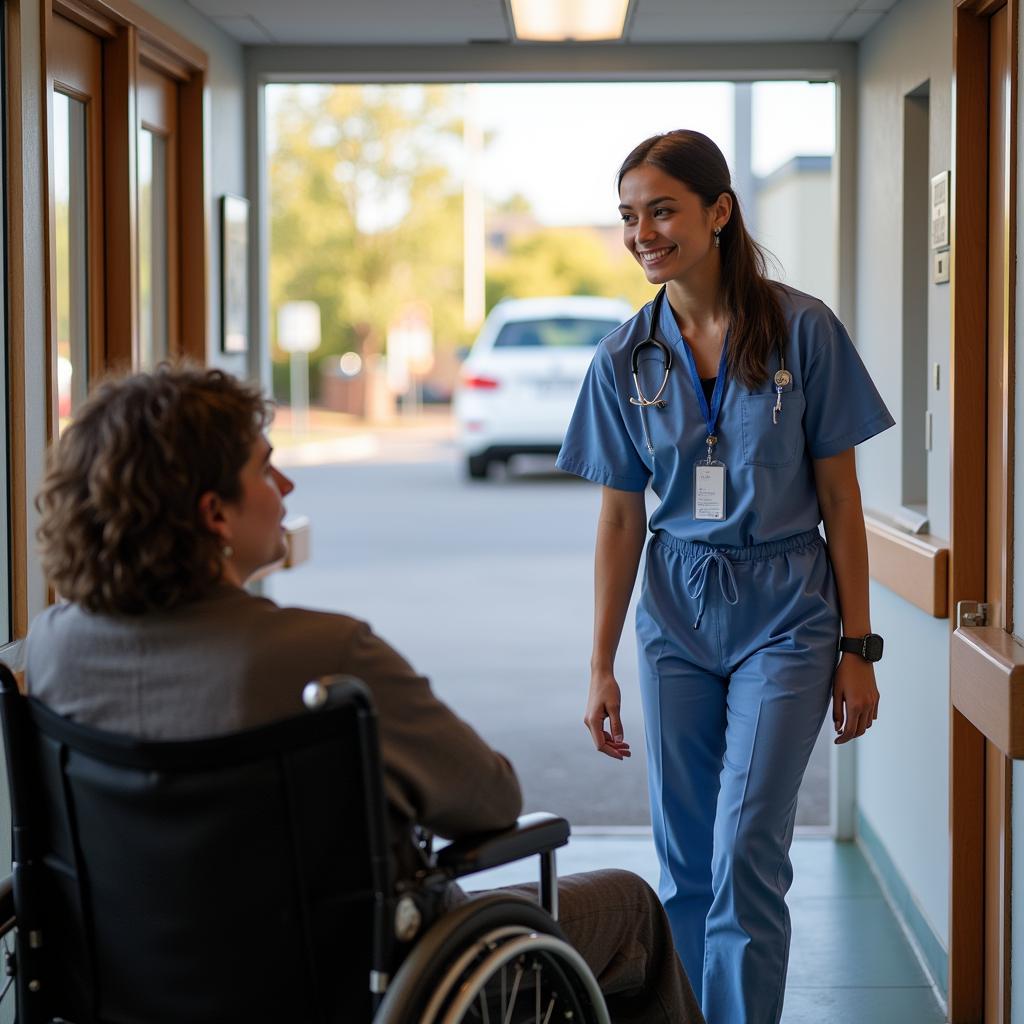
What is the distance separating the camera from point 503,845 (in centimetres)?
183

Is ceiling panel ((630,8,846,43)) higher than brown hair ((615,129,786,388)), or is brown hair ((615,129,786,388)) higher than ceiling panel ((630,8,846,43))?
ceiling panel ((630,8,846,43))

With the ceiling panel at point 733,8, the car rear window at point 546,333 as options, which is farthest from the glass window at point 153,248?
the car rear window at point 546,333

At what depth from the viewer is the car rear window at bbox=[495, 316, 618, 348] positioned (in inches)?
607

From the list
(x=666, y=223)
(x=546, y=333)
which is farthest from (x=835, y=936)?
(x=546, y=333)

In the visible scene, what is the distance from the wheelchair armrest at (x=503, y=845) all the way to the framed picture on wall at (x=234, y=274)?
257 centimetres

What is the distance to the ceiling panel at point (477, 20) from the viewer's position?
12.3 feet

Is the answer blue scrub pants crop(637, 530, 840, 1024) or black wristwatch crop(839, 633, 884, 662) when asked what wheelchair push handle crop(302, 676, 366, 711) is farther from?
black wristwatch crop(839, 633, 884, 662)

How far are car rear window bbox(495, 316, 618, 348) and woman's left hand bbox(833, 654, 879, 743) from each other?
42.5ft

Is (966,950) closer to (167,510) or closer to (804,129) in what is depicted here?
(167,510)

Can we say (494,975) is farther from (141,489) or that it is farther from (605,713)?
(605,713)

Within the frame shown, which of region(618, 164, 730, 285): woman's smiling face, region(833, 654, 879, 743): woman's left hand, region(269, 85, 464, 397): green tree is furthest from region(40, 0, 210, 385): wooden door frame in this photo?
region(269, 85, 464, 397): green tree

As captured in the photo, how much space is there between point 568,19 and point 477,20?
239 mm

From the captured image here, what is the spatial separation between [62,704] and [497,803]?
1.73 ft

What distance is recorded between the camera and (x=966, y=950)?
10.1 feet
